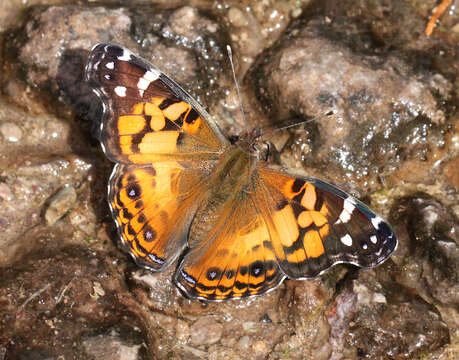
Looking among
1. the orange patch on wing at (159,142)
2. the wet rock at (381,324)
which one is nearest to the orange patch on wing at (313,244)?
the wet rock at (381,324)

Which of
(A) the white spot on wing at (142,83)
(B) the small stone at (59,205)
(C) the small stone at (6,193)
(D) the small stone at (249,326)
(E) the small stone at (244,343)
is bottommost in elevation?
(E) the small stone at (244,343)

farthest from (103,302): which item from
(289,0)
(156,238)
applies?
(289,0)

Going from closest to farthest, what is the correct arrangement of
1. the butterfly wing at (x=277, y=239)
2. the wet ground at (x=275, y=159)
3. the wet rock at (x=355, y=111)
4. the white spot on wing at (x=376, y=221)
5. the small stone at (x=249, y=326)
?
the white spot on wing at (x=376, y=221)
the butterfly wing at (x=277, y=239)
the wet ground at (x=275, y=159)
the small stone at (x=249, y=326)
the wet rock at (x=355, y=111)

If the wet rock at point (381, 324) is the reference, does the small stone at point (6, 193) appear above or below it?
above

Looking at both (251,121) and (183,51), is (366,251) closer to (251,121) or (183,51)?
(251,121)

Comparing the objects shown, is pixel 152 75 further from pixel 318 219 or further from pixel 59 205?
pixel 318 219

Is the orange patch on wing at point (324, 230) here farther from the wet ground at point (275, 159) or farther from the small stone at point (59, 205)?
the small stone at point (59, 205)

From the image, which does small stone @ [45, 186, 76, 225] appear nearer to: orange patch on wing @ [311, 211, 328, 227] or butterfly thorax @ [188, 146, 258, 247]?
butterfly thorax @ [188, 146, 258, 247]

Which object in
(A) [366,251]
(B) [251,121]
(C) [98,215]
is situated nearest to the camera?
(A) [366,251]
